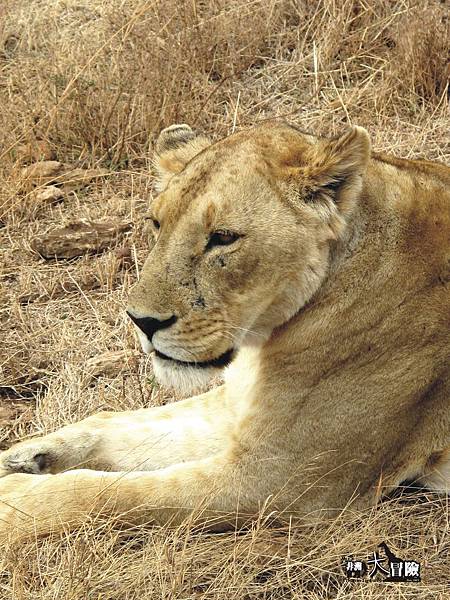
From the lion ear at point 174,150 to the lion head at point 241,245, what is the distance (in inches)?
18.2

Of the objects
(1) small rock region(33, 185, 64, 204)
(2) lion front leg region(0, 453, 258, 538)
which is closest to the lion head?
(2) lion front leg region(0, 453, 258, 538)

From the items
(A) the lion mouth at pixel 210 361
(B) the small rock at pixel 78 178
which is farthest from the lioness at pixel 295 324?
(B) the small rock at pixel 78 178

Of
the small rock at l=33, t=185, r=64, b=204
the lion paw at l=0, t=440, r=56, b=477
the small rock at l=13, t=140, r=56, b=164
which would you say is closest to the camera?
the lion paw at l=0, t=440, r=56, b=477

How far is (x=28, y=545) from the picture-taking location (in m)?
3.42

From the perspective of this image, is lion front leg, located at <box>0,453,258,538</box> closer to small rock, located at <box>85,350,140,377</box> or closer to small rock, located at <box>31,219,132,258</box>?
small rock, located at <box>85,350,140,377</box>

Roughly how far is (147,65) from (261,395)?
144 inches

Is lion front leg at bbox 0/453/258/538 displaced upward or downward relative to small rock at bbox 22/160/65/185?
upward

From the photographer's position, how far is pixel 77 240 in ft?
18.7

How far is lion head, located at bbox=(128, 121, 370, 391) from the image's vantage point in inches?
128

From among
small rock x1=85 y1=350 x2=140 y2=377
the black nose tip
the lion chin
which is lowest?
small rock x1=85 y1=350 x2=140 y2=377

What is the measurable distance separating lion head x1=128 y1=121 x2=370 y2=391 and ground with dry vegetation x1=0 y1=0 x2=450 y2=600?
70 centimetres

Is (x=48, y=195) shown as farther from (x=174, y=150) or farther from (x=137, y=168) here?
(x=174, y=150)

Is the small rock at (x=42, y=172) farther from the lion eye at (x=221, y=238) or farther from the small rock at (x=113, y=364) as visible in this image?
the lion eye at (x=221, y=238)

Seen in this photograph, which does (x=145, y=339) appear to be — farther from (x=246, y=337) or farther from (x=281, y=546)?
(x=281, y=546)
